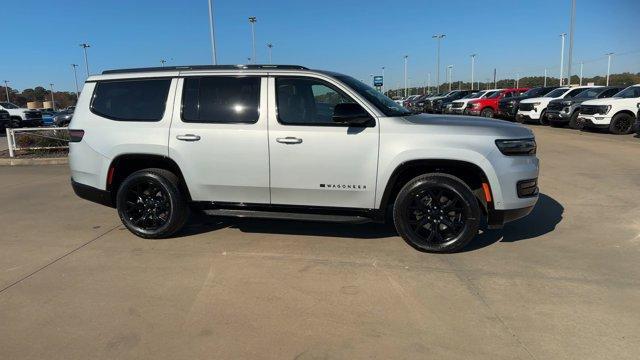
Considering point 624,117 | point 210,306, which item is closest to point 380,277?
point 210,306

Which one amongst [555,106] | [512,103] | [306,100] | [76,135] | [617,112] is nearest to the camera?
[306,100]

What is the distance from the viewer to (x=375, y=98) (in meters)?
5.23

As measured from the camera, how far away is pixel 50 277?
4426mm

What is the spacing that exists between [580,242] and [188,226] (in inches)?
178

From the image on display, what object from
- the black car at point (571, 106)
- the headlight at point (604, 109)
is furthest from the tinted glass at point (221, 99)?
the black car at point (571, 106)

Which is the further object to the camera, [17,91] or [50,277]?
[17,91]

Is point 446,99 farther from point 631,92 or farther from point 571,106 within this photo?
point 631,92

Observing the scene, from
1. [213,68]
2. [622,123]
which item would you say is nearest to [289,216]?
[213,68]

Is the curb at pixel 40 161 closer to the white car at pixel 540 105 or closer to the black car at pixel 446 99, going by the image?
the white car at pixel 540 105

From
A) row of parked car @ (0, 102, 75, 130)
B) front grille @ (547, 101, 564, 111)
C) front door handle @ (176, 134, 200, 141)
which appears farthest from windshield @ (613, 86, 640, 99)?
row of parked car @ (0, 102, 75, 130)

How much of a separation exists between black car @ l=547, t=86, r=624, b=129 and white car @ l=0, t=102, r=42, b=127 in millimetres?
26400

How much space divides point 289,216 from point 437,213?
1.53m

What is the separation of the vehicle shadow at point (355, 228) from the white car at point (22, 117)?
2531 centimetres

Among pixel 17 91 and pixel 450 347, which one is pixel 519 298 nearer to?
pixel 450 347
